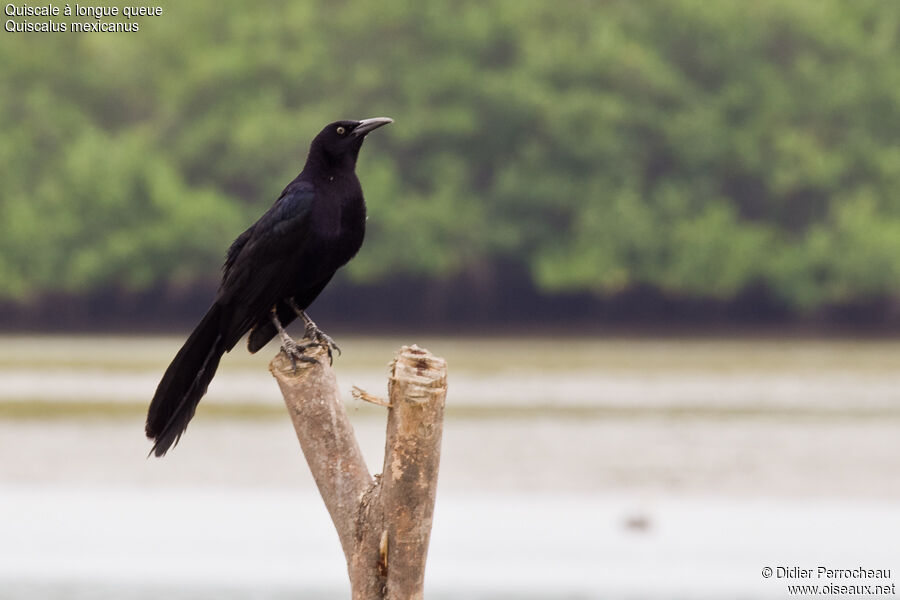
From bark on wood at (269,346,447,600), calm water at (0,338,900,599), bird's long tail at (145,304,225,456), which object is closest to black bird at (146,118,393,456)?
bird's long tail at (145,304,225,456)

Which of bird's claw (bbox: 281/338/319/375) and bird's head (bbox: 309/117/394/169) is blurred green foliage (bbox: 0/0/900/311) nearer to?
bird's head (bbox: 309/117/394/169)

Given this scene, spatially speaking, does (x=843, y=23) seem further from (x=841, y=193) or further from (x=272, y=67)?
(x=272, y=67)

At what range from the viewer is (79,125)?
1916 inches

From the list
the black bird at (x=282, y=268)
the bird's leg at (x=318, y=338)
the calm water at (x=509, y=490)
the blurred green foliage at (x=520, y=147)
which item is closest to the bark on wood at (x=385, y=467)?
the black bird at (x=282, y=268)

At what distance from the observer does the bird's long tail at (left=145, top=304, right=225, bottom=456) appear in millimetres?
5199

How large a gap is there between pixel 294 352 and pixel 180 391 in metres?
0.37

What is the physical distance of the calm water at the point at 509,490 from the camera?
1180 centimetres

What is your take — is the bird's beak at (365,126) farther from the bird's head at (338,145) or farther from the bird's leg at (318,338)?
the bird's leg at (318,338)

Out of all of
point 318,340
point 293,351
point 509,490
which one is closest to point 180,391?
point 293,351

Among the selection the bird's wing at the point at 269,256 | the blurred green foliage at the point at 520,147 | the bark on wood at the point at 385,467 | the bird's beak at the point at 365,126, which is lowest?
the bark on wood at the point at 385,467

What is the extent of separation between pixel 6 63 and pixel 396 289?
1327 centimetres

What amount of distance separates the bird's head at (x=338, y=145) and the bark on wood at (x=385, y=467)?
1.10 m

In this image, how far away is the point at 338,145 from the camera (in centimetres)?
610

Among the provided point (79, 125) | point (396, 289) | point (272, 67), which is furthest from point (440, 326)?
point (79, 125)
